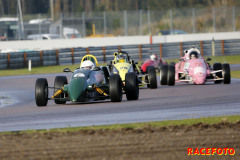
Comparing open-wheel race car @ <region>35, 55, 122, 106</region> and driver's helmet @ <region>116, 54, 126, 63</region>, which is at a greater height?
driver's helmet @ <region>116, 54, 126, 63</region>

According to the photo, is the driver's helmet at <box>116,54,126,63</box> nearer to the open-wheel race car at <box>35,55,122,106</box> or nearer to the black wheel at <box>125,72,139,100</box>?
the open-wheel race car at <box>35,55,122,106</box>

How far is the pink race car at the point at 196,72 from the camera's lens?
69.0 feet

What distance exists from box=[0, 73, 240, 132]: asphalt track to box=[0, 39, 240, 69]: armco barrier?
786 inches

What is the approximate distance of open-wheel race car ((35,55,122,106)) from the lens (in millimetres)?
15195

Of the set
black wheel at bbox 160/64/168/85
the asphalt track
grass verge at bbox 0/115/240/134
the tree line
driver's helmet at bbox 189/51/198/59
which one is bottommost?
the asphalt track

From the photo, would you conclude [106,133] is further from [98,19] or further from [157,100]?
[98,19]

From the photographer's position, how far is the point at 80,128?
36.3 ft

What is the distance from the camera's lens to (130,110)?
14.0 metres

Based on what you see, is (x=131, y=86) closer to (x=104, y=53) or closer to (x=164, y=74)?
(x=164, y=74)

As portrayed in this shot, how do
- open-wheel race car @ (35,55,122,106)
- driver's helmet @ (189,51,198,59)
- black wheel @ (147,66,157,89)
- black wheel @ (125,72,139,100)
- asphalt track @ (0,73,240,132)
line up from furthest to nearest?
driver's helmet @ (189,51,198,59) → black wheel @ (147,66,157,89) → black wheel @ (125,72,139,100) → open-wheel race car @ (35,55,122,106) → asphalt track @ (0,73,240,132)

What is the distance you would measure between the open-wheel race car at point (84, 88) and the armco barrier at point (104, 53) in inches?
874

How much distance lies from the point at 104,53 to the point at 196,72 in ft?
64.0

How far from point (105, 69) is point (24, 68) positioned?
22549 millimetres

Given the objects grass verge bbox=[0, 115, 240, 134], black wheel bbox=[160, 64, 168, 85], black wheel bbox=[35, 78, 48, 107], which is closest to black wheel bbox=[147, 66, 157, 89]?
black wheel bbox=[160, 64, 168, 85]
